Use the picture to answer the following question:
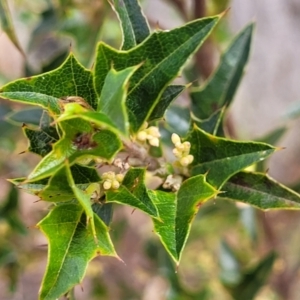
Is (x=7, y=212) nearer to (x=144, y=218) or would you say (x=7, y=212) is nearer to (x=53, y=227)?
(x=53, y=227)

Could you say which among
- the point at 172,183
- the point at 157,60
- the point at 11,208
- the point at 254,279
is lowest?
the point at 254,279

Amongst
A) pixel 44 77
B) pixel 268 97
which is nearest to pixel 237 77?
pixel 44 77

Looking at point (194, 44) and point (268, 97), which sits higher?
point (194, 44)

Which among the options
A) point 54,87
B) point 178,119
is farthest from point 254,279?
point 54,87

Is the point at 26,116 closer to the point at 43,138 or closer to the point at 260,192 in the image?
the point at 43,138

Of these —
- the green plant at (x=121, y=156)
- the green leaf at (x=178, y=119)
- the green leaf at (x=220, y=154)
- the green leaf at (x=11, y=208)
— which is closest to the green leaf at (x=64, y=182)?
the green plant at (x=121, y=156)

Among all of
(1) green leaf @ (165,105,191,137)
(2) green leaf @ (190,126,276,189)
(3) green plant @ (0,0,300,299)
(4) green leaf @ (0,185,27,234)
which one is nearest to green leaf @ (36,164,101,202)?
(3) green plant @ (0,0,300,299)

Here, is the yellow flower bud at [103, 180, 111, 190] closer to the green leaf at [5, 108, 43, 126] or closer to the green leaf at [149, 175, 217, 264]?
the green leaf at [149, 175, 217, 264]
